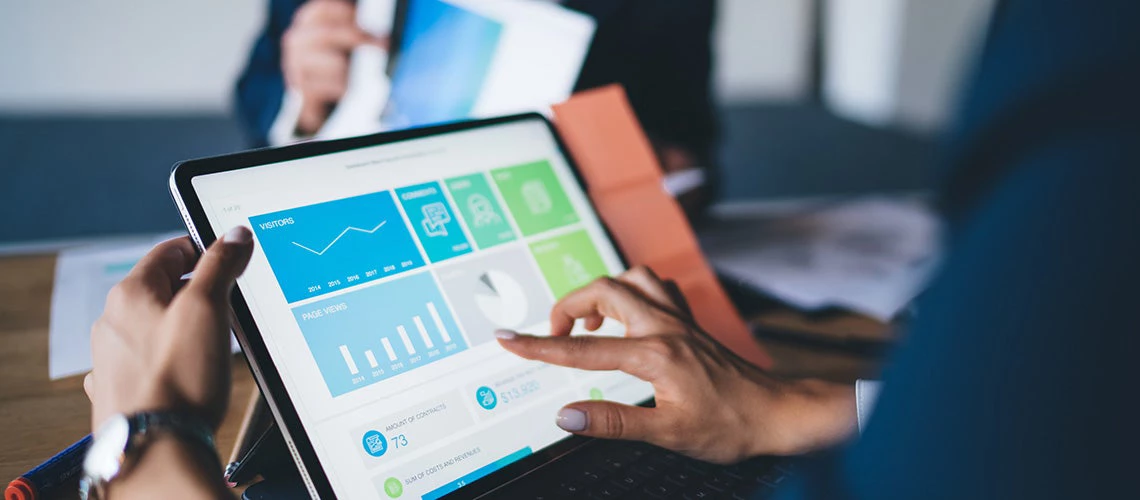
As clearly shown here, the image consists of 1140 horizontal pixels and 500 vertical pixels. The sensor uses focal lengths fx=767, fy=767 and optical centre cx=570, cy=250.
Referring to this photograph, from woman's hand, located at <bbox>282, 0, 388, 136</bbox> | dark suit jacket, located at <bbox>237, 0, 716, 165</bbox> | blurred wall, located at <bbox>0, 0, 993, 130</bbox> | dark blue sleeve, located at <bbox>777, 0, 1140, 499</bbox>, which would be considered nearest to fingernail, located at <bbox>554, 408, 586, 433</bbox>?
dark blue sleeve, located at <bbox>777, 0, 1140, 499</bbox>

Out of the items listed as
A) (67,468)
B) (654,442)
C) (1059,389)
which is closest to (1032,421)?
(1059,389)

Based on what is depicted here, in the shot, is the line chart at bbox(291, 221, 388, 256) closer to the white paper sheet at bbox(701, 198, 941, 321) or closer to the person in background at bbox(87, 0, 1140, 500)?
the person in background at bbox(87, 0, 1140, 500)

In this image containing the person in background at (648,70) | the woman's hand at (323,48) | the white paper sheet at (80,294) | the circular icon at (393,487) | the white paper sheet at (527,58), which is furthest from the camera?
the person in background at (648,70)

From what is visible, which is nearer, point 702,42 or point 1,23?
point 702,42

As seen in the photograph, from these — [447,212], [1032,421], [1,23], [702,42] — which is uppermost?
[1,23]

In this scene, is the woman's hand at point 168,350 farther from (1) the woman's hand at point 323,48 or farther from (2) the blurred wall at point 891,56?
(2) the blurred wall at point 891,56

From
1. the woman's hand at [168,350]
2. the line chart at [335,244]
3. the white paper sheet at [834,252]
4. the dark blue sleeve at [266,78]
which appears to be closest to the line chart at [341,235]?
the line chart at [335,244]

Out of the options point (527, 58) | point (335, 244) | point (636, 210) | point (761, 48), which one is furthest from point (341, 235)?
point (761, 48)

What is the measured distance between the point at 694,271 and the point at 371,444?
41cm

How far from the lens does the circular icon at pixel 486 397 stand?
0.57 m

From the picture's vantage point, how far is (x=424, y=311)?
0.58 m

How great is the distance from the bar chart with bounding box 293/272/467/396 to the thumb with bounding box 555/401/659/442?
0.10 m

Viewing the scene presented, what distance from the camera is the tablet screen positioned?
1.67 feet

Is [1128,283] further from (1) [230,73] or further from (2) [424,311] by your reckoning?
(1) [230,73]
